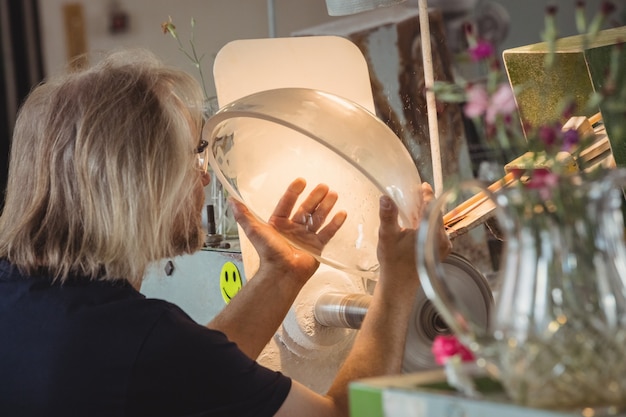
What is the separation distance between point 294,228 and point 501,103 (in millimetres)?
965

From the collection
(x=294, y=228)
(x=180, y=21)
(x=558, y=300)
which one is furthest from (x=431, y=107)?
(x=180, y=21)

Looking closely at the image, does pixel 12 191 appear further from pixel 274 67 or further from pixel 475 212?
pixel 475 212

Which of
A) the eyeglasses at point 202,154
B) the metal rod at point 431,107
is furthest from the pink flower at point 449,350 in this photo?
the metal rod at point 431,107

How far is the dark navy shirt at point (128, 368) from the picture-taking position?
4.72 ft

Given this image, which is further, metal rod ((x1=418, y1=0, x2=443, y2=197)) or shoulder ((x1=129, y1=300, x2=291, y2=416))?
metal rod ((x1=418, y1=0, x2=443, y2=197))

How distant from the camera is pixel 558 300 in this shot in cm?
88

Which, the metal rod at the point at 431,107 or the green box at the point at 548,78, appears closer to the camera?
the green box at the point at 548,78

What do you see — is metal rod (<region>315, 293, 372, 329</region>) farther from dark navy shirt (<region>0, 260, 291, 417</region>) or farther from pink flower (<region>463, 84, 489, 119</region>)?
pink flower (<region>463, 84, 489, 119</region>)

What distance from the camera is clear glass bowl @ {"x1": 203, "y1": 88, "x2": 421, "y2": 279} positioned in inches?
63.4

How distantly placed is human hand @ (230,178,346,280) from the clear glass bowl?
16 mm

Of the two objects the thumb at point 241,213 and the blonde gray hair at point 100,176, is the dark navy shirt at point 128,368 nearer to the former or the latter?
the blonde gray hair at point 100,176

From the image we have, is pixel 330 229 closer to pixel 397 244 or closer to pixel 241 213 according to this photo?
pixel 241 213

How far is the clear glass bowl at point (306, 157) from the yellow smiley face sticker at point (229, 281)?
11.5 inches

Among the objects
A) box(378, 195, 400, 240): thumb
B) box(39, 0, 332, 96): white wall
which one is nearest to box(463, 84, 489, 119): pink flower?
box(378, 195, 400, 240): thumb
